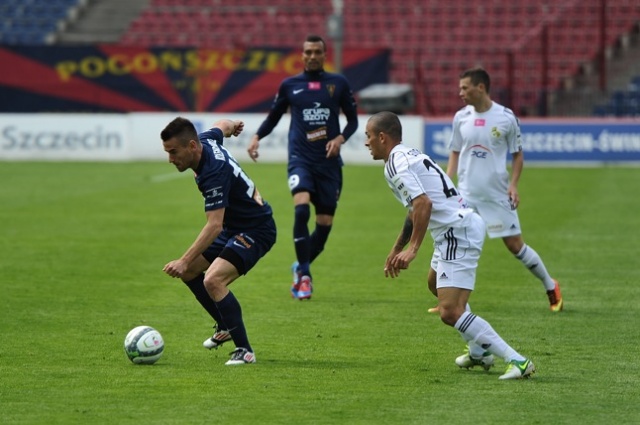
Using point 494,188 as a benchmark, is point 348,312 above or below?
below

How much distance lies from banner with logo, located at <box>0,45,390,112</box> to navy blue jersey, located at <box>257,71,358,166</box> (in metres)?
21.9

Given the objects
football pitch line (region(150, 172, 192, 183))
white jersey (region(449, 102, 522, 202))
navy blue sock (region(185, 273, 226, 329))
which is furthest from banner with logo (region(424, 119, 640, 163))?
navy blue sock (region(185, 273, 226, 329))

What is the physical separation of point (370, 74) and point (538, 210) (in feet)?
51.2

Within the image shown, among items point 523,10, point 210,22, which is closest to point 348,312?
point 523,10

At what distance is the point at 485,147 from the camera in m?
11.0

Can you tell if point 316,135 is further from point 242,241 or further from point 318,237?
point 242,241

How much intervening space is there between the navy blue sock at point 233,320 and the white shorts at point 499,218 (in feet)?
11.0

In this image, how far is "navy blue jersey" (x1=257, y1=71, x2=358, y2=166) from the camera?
12.0m

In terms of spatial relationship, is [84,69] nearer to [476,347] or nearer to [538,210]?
[538,210]

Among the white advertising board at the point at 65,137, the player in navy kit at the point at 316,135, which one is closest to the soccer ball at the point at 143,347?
the player in navy kit at the point at 316,135

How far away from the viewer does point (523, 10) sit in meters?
36.6

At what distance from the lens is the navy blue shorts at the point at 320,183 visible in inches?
466

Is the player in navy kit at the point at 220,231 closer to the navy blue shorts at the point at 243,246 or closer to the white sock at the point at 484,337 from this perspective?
the navy blue shorts at the point at 243,246

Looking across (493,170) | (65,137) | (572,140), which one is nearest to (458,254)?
(493,170)
